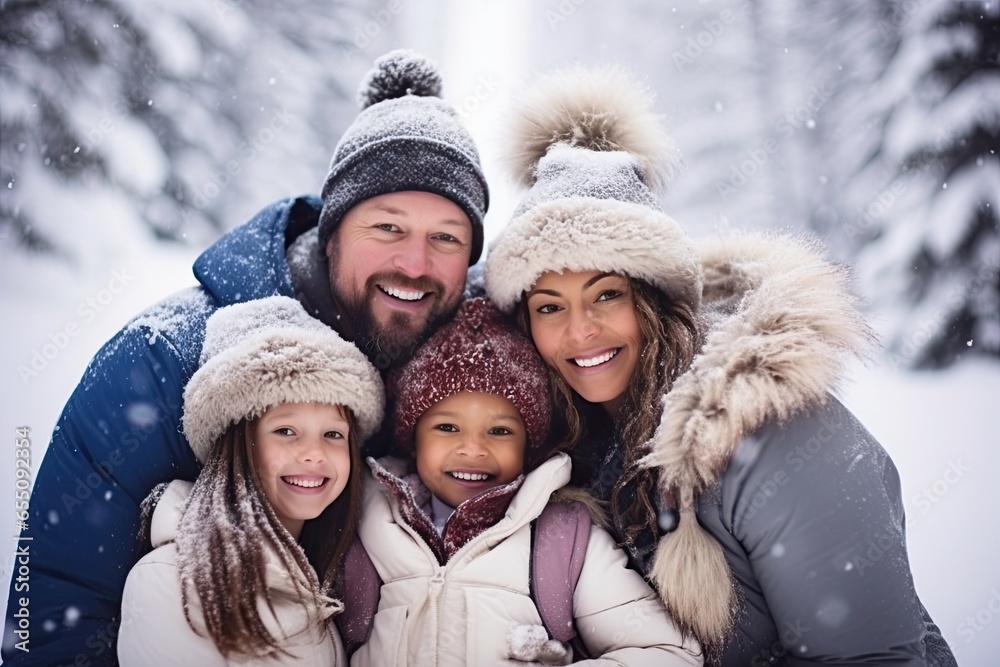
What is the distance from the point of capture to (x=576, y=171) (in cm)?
253

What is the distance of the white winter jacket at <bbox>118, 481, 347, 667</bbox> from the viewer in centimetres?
188

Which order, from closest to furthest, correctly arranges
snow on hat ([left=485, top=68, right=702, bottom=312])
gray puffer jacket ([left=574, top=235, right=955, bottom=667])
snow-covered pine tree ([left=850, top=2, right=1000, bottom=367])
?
gray puffer jacket ([left=574, top=235, right=955, bottom=667]) → snow on hat ([left=485, top=68, right=702, bottom=312]) → snow-covered pine tree ([left=850, top=2, right=1000, bottom=367])

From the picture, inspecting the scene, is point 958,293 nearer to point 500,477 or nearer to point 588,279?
point 588,279

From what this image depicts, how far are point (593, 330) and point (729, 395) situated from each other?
549 mm

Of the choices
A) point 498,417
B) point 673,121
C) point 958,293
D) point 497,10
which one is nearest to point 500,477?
point 498,417

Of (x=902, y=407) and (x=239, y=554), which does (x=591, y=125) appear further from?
(x=902, y=407)

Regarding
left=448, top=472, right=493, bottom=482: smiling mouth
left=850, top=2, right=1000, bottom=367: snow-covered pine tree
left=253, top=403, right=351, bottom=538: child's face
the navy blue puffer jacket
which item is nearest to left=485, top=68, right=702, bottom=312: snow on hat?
left=448, top=472, right=493, bottom=482: smiling mouth

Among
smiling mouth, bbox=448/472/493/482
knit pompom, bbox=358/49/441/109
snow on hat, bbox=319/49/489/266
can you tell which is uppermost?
knit pompom, bbox=358/49/441/109

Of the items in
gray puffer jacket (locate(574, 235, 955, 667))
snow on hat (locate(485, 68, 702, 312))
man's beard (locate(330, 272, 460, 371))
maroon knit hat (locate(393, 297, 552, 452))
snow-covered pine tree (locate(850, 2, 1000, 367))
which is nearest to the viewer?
gray puffer jacket (locate(574, 235, 955, 667))

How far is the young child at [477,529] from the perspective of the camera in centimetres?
203

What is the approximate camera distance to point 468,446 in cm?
237

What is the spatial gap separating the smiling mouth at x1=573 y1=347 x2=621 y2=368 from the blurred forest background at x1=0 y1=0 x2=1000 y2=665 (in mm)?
969

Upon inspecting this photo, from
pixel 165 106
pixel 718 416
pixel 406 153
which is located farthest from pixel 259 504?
pixel 165 106

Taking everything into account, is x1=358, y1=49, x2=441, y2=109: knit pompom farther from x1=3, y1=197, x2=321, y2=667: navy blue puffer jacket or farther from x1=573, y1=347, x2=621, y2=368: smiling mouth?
x1=573, y1=347, x2=621, y2=368: smiling mouth
